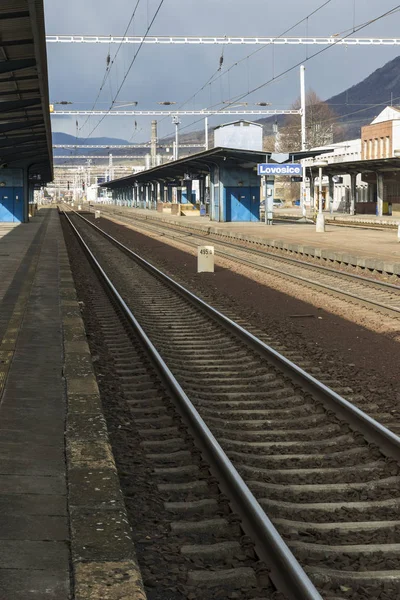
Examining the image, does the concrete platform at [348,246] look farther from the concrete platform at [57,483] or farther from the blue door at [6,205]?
the blue door at [6,205]

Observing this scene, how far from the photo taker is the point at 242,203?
53.7 meters

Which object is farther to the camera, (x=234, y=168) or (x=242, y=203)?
(x=242, y=203)

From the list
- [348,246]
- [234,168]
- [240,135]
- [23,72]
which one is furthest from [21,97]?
[240,135]

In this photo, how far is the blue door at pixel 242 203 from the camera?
173 feet

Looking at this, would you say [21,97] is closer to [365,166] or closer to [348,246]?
[348,246]

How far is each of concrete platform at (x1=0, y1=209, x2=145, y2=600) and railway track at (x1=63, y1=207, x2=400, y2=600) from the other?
0.83 metres

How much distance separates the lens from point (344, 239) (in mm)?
33656

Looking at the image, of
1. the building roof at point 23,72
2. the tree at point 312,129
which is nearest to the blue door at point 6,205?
the building roof at point 23,72

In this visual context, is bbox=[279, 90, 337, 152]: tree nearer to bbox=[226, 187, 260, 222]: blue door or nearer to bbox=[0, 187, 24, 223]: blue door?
bbox=[226, 187, 260, 222]: blue door

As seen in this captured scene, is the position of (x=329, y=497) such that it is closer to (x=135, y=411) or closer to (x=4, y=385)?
(x=135, y=411)

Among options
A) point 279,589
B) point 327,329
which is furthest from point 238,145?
point 279,589

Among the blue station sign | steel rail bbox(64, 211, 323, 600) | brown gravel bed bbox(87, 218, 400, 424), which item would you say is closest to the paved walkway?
steel rail bbox(64, 211, 323, 600)

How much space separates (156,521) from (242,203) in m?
49.4

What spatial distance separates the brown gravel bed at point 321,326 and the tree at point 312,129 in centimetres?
8825
